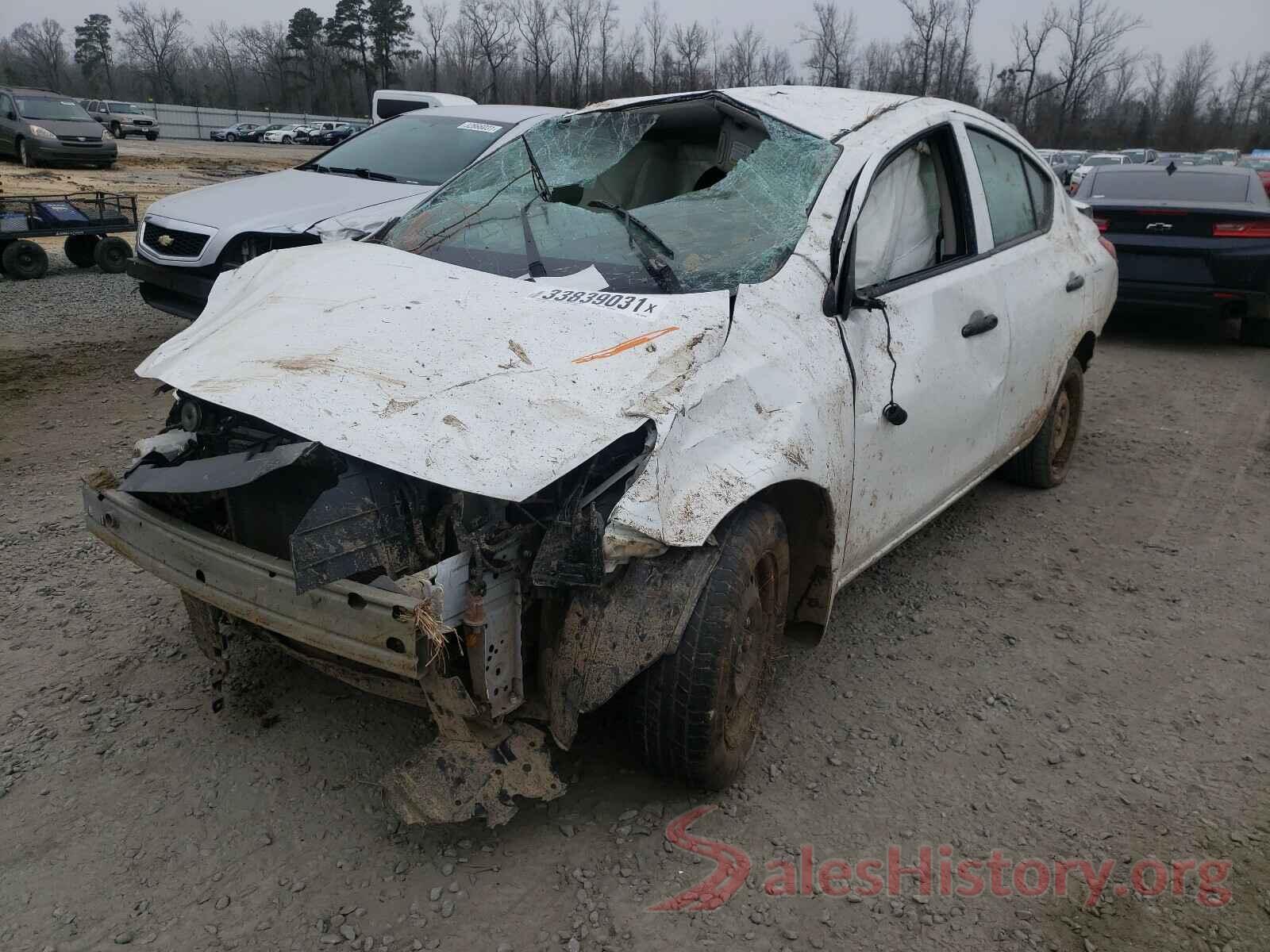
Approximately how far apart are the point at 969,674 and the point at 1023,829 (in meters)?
0.81

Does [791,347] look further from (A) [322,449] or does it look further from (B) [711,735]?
(A) [322,449]

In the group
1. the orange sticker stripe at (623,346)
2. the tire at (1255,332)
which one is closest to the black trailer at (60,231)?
the orange sticker stripe at (623,346)

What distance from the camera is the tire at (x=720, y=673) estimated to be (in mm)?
2406

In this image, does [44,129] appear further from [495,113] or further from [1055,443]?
[1055,443]

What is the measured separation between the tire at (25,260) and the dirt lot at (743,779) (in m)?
6.43

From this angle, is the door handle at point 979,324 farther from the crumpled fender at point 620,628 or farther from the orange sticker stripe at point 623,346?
the crumpled fender at point 620,628

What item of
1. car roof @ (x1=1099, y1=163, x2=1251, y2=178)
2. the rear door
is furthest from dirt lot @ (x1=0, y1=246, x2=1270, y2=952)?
car roof @ (x1=1099, y1=163, x2=1251, y2=178)

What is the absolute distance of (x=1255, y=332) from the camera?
29.5ft

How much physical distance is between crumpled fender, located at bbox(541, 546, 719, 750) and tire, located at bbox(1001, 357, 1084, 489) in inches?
120

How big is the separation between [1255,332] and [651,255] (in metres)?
8.27

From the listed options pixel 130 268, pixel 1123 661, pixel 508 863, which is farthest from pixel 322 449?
pixel 130 268

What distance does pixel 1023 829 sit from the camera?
263 centimetres

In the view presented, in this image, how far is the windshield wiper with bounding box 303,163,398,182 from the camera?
7.55m

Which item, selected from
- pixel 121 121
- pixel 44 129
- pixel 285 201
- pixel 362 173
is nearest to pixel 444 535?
pixel 285 201
